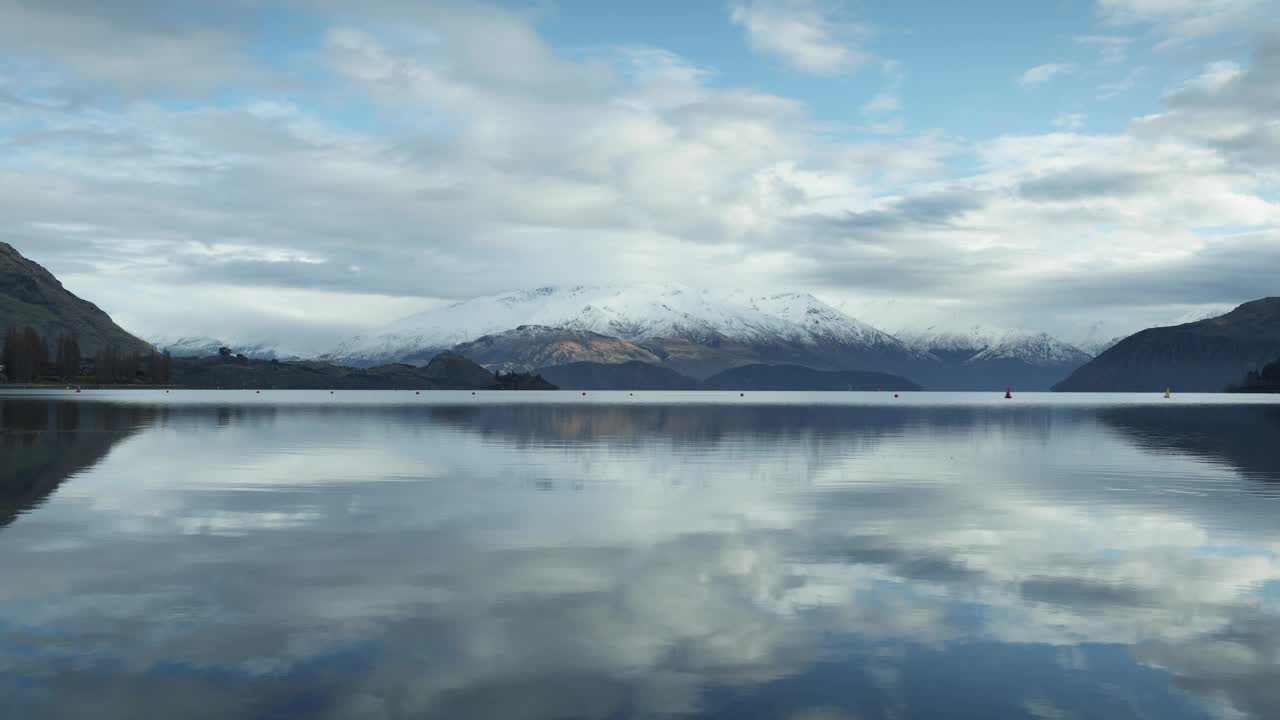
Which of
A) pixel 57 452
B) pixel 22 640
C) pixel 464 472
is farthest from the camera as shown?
pixel 57 452

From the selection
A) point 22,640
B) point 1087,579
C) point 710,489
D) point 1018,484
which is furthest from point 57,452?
point 1087,579

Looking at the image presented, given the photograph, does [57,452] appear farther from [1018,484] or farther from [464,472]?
[1018,484]

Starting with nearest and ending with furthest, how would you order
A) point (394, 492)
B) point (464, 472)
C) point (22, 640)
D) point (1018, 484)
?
point (22, 640)
point (394, 492)
point (1018, 484)
point (464, 472)

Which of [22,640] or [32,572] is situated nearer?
[22,640]

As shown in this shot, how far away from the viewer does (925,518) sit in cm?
3322

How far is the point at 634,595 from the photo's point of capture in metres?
21.2

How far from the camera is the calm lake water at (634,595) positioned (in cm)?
1462

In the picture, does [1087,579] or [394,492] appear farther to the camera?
[394,492]

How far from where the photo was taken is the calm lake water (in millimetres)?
14625

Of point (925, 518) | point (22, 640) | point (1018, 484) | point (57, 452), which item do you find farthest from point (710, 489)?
point (57, 452)

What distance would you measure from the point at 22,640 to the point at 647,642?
33.7 feet

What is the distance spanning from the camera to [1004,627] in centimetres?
1855

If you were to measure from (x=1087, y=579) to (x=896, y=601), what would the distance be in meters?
5.37

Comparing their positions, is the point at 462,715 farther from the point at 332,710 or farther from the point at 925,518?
the point at 925,518
